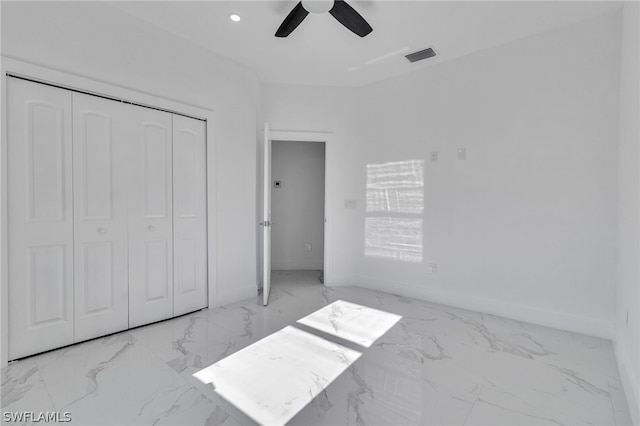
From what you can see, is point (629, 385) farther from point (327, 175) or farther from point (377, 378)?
point (327, 175)

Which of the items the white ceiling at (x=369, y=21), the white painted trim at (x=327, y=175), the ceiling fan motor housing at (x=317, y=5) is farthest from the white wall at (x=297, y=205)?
the ceiling fan motor housing at (x=317, y=5)

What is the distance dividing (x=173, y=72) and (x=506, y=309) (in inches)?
160

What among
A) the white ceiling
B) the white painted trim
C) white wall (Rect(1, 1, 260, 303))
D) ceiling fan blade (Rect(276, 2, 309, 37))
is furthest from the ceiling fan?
the white painted trim

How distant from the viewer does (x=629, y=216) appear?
1986 mm

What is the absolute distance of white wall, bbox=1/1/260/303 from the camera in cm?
211

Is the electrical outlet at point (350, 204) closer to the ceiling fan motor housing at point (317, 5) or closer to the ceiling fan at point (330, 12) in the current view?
the ceiling fan at point (330, 12)

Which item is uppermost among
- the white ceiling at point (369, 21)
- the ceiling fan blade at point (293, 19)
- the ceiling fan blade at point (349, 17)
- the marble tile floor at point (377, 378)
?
the white ceiling at point (369, 21)

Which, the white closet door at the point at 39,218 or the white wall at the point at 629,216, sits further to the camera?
the white closet door at the point at 39,218

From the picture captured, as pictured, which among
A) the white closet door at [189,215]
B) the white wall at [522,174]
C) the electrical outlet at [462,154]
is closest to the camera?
the white wall at [522,174]

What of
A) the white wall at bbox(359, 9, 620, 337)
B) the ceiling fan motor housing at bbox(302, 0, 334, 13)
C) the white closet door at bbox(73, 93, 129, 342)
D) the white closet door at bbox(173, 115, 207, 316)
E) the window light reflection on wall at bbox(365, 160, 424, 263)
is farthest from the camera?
the window light reflection on wall at bbox(365, 160, 424, 263)

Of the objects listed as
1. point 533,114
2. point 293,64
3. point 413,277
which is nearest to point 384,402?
point 413,277

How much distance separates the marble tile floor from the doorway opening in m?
2.33

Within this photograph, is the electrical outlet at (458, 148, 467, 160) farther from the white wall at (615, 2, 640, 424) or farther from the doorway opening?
the doorway opening

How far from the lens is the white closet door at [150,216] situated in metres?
2.61
